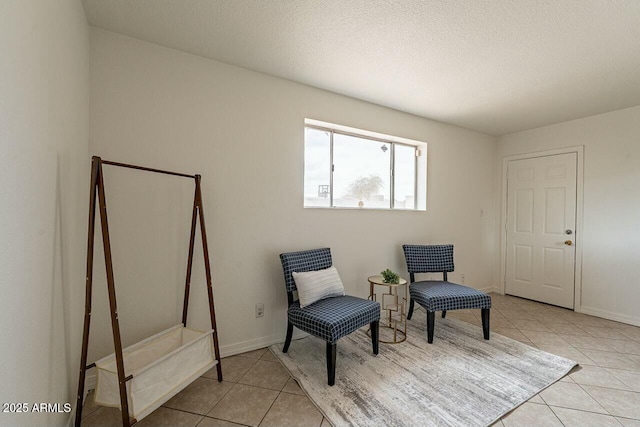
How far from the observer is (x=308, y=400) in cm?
181

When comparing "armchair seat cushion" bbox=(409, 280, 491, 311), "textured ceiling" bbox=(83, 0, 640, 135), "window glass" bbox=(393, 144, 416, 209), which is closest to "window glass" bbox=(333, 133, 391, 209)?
"window glass" bbox=(393, 144, 416, 209)

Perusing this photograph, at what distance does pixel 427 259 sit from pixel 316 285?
155cm

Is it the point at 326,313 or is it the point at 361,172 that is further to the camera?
the point at 361,172

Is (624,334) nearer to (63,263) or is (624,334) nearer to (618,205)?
(618,205)

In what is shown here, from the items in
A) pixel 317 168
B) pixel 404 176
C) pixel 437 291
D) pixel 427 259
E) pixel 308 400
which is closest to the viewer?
pixel 308 400

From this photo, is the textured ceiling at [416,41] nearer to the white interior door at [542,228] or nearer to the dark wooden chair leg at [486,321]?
the white interior door at [542,228]

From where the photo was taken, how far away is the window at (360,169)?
2.96m

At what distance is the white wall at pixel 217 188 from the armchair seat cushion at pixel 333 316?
49 cm

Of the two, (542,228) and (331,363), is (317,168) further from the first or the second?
(542,228)

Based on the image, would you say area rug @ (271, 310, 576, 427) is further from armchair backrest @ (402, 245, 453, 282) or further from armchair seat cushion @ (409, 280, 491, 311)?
armchair backrest @ (402, 245, 453, 282)

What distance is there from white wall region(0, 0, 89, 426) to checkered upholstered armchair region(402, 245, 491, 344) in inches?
103

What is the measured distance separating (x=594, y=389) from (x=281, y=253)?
2.48 metres

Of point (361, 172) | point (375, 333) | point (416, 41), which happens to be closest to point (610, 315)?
point (375, 333)

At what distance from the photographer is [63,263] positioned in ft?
4.74
